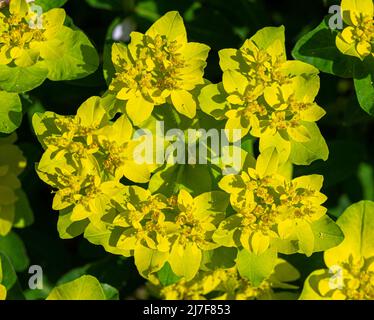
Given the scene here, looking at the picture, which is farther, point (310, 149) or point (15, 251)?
point (15, 251)

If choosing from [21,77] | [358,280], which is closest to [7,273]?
[21,77]

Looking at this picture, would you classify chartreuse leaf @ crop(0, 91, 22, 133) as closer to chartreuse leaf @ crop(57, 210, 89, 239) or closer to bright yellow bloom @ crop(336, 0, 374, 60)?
chartreuse leaf @ crop(57, 210, 89, 239)

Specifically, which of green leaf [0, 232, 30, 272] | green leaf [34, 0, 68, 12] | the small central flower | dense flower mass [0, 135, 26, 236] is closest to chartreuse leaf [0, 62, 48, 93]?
green leaf [34, 0, 68, 12]

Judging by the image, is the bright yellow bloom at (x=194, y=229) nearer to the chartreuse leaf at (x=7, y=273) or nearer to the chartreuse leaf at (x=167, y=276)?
the chartreuse leaf at (x=167, y=276)

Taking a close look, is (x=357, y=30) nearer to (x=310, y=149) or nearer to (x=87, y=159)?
(x=310, y=149)
